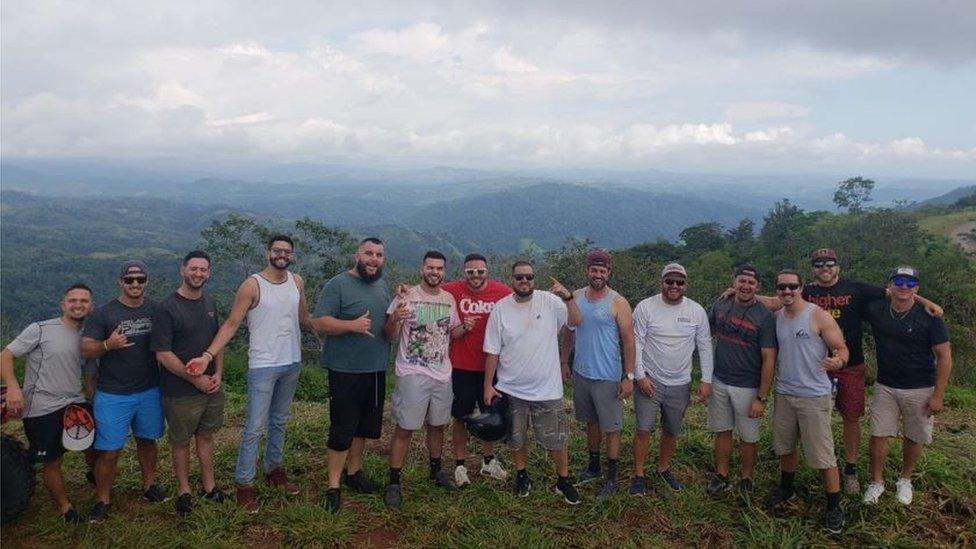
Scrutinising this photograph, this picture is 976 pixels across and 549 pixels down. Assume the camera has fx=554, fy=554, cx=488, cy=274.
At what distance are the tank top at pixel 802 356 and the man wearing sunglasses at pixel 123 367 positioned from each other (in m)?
4.87

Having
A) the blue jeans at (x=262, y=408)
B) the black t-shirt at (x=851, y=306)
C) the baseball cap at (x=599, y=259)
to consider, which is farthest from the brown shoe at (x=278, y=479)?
the black t-shirt at (x=851, y=306)

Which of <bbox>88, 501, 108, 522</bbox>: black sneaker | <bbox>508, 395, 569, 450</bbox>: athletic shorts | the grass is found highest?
<bbox>508, 395, 569, 450</bbox>: athletic shorts

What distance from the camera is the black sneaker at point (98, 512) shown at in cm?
424

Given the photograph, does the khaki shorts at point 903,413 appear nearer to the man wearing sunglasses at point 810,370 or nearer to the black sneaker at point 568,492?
the man wearing sunglasses at point 810,370

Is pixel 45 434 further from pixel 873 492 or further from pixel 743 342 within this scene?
pixel 873 492

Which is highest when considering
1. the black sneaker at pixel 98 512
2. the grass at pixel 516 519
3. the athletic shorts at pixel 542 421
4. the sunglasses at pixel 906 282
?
the sunglasses at pixel 906 282

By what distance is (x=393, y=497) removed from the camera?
14.8 feet

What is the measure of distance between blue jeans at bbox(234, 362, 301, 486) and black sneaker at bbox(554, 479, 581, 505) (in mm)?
2376

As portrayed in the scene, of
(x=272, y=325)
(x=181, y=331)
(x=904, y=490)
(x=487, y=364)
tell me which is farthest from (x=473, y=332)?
(x=904, y=490)

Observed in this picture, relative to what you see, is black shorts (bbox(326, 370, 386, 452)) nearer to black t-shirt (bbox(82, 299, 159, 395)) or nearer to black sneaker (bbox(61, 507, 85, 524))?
black t-shirt (bbox(82, 299, 159, 395))

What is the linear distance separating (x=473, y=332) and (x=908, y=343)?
134 inches

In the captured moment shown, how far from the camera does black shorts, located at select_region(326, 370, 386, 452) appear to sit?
4410 mm

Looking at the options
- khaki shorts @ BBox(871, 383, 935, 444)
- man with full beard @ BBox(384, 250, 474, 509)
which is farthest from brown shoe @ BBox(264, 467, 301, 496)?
khaki shorts @ BBox(871, 383, 935, 444)

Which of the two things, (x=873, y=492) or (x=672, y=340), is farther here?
(x=672, y=340)
